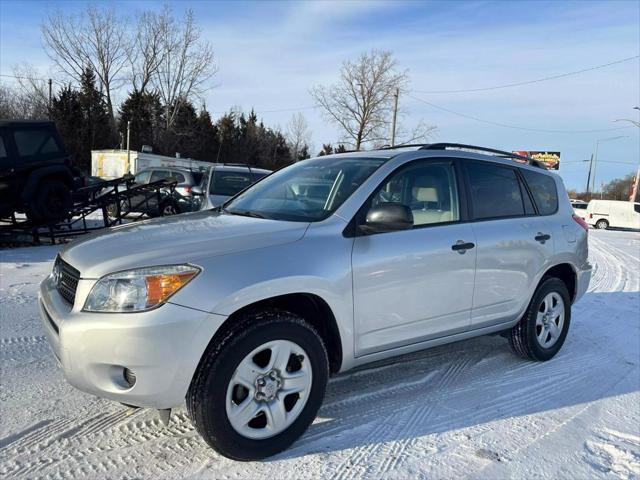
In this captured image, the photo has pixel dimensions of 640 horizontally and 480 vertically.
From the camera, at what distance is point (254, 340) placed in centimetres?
256

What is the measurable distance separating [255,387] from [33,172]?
8626 mm

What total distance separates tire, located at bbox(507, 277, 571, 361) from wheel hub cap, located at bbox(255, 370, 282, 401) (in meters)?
2.46

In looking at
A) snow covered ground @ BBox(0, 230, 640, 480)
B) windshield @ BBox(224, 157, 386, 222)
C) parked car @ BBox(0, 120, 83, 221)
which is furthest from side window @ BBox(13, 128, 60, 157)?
windshield @ BBox(224, 157, 386, 222)

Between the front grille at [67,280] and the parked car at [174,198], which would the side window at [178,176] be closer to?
the parked car at [174,198]

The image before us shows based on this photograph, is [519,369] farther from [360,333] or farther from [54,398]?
[54,398]

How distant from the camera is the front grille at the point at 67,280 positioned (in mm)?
2643

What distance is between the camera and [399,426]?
310 centimetres

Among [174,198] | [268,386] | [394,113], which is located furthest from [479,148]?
[394,113]

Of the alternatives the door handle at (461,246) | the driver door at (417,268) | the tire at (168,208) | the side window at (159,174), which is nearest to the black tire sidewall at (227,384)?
the driver door at (417,268)

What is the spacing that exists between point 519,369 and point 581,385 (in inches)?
18.4

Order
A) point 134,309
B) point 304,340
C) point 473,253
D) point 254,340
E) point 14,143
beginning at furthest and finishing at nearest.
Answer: point 14,143 < point 473,253 < point 304,340 < point 254,340 < point 134,309

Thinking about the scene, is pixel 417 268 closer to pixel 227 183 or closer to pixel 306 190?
pixel 306 190

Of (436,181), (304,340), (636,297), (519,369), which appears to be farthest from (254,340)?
(636,297)

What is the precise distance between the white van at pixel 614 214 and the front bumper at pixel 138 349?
30893 mm
